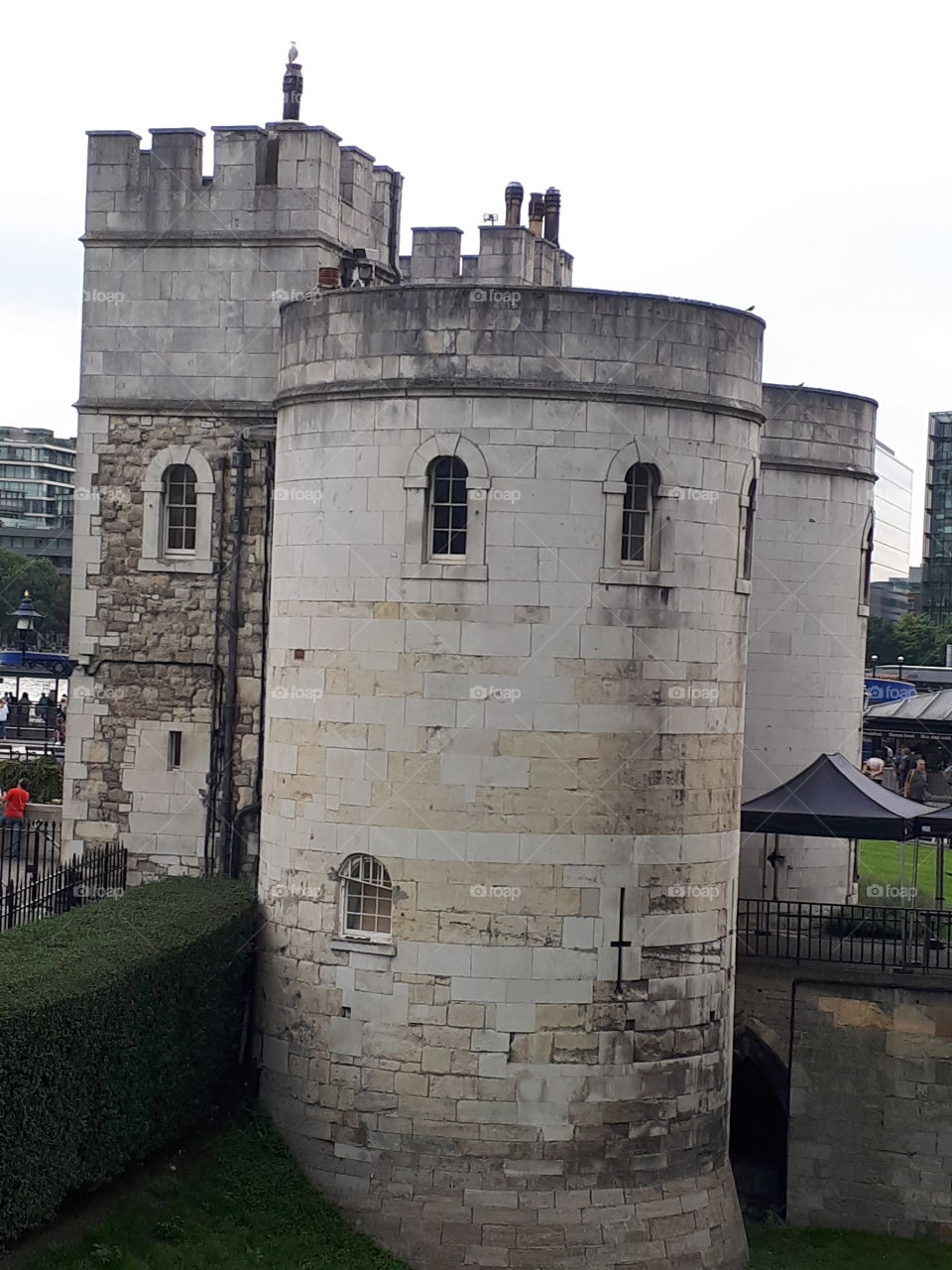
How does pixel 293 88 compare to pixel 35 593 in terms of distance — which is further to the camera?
pixel 35 593

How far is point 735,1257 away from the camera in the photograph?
69.5 feet

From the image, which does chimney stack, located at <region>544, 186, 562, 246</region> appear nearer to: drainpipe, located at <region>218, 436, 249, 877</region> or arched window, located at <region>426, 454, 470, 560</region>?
drainpipe, located at <region>218, 436, 249, 877</region>

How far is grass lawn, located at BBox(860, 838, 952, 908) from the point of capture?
102 ft

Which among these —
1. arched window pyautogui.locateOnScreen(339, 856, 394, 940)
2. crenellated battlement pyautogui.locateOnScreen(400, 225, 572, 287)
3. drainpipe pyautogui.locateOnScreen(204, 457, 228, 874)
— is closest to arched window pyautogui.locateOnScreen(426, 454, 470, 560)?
arched window pyautogui.locateOnScreen(339, 856, 394, 940)

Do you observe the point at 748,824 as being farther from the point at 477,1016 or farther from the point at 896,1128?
the point at 477,1016

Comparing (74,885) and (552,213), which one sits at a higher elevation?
(552,213)

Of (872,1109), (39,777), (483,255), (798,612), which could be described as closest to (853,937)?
(872,1109)

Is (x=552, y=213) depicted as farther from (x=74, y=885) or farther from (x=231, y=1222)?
(x=231, y=1222)

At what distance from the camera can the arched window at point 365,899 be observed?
67.0 ft

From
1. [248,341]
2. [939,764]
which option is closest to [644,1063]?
[248,341]

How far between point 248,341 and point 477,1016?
992 centimetres

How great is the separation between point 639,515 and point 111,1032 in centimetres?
835

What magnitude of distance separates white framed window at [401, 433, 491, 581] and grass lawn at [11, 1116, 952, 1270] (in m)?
7.06

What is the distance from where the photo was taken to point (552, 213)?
3397 centimetres
